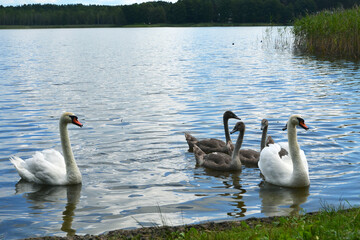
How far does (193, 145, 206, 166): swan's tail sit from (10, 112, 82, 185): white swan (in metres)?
2.65

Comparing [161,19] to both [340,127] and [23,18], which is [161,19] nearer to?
[23,18]

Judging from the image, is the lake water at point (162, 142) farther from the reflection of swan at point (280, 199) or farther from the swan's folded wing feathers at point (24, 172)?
the swan's folded wing feathers at point (24, 172)

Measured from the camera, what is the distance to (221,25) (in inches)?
5600

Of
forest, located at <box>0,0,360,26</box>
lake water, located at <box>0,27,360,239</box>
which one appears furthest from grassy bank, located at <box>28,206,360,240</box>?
forest, located at <box>0,0,360,26</box>

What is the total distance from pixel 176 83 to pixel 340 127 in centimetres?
1193

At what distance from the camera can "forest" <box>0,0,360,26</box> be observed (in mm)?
119812

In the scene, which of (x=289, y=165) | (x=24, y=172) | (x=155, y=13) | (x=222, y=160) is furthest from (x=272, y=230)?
(x=155, y=13)

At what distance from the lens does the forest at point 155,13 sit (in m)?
120

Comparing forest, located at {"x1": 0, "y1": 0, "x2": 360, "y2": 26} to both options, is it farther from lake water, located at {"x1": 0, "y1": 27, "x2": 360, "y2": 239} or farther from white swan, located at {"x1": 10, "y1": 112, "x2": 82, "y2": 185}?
white swan, located at {"x1": 10, "y1": 112, "x2": 82, "y2": 185}

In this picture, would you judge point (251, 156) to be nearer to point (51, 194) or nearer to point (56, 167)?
point (56, 167)

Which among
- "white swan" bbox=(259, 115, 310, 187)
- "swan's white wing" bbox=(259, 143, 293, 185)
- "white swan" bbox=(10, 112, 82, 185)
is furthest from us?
"white swan" bbox=(10, 112, 82, 185)

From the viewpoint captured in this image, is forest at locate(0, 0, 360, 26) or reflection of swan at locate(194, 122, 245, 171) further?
forest at locate(0, 0, 360, 26)

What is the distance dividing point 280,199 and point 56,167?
Result: 13.3ft

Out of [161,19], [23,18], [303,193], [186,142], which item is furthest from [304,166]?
[23,18]
